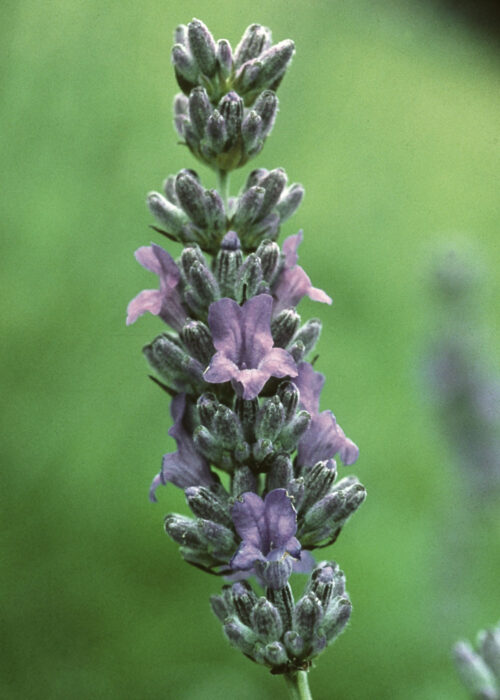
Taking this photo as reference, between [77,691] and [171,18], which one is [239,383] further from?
[171,18]

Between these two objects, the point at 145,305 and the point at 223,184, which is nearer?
the point at 145,305

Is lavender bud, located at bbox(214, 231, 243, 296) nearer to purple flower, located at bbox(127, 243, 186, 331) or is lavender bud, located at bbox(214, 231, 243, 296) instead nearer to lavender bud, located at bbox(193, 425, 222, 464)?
purple flower, located at bbox(127, 243, 186, 331)

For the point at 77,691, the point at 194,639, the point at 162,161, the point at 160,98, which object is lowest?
the point at 77,691

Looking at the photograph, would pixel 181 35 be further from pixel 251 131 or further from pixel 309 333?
pixel 309 333

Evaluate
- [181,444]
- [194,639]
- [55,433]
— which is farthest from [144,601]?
[181,444]

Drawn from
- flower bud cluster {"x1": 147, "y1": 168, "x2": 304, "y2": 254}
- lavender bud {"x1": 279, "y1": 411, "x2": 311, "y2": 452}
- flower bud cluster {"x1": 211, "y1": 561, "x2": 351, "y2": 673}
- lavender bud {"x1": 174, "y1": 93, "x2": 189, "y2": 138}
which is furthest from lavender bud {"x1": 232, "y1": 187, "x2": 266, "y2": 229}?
flower bud cluster {"x1": 211, "y1": 561, "x2": 351, "y2": 673}

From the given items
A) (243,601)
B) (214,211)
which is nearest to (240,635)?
(243,601)

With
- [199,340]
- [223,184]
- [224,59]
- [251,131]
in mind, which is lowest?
[199,340]
